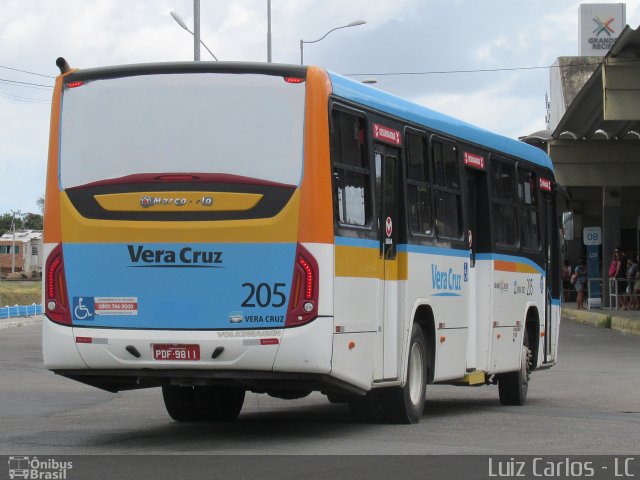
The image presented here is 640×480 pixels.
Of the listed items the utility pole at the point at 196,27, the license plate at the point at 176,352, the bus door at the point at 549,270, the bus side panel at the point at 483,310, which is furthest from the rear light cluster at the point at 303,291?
the utility pole at the point at 196,27

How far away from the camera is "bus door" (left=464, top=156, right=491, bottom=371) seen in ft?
50.2

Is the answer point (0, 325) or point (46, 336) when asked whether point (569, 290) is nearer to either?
point (0, 325)

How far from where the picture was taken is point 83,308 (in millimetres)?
11703

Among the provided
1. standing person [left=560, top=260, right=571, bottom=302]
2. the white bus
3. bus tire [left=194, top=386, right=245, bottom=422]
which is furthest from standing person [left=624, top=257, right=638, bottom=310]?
the white bus

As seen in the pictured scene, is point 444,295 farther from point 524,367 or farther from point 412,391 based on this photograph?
point 524,367

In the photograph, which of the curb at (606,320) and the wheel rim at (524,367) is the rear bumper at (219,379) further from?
the curb at (606,320)

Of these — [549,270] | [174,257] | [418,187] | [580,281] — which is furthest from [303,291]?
[580,281]

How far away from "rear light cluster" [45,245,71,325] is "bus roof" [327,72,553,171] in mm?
2606

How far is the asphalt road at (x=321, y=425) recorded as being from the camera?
37.6ft

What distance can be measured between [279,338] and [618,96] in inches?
933

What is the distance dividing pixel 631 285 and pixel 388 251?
3744 centimetres


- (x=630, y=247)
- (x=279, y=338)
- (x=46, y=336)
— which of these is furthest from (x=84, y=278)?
(x=630, y=247)

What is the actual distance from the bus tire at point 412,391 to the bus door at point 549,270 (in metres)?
4.89
